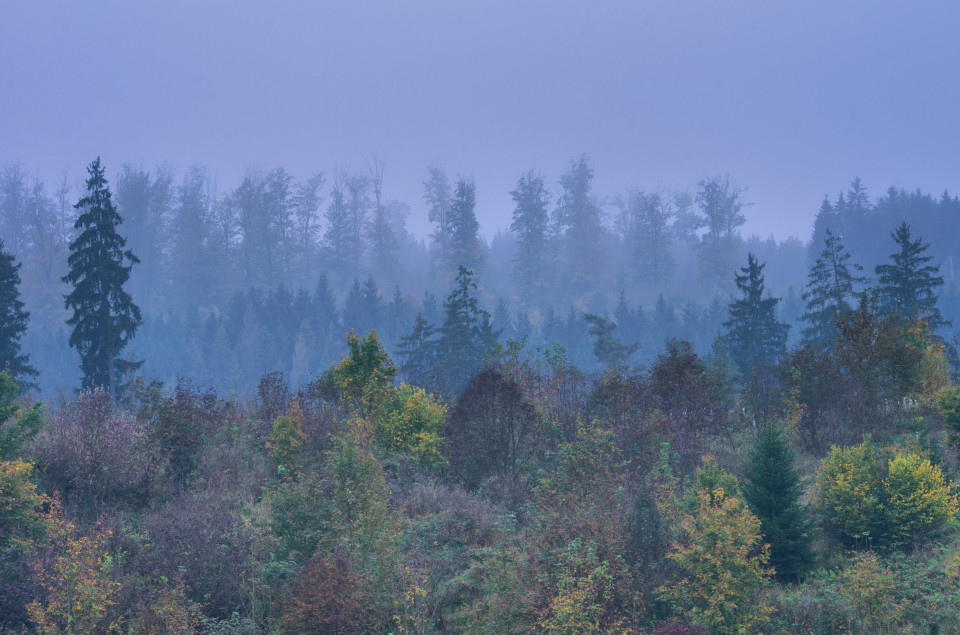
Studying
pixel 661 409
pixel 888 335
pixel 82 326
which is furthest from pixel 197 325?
pixel 888 335

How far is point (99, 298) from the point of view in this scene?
101 ft

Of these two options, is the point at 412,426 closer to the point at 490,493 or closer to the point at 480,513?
A: the point at 490,493

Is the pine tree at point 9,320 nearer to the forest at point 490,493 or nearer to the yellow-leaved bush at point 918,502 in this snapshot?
the forest at point 490,493

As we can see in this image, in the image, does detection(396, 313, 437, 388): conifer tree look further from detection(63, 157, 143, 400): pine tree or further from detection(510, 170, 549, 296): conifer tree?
detection(510, 170, 549, 296): conifer tree

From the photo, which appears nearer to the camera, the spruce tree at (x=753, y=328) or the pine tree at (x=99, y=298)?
the pine tree at (x=99, y=298)

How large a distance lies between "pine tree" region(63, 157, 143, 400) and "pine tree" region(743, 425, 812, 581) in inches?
1118

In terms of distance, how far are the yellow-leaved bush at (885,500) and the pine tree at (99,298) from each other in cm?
2985

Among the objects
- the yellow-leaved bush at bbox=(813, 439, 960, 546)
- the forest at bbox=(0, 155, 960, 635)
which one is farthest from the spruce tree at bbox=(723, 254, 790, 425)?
the yellow-leaved bush at bbox=(813, 439, 960, 546)

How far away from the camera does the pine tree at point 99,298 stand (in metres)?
30.5

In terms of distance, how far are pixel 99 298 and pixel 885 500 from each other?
107 feet

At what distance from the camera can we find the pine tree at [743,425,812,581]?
1322 cm

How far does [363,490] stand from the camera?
13008 mm

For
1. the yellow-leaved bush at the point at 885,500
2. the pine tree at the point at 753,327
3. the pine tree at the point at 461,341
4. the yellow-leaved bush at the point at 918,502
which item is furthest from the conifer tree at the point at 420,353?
the yellow-leaved bush at the point at 918,502

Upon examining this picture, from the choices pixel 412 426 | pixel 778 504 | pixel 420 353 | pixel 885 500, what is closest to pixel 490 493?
pixel 412 426
